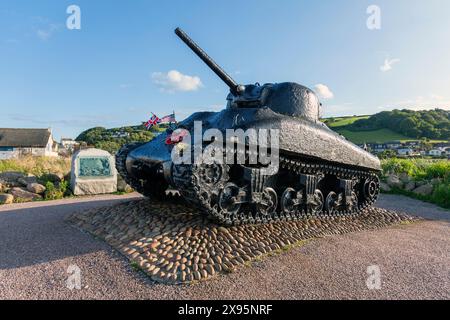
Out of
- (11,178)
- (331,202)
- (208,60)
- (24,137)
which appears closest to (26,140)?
(24,137)

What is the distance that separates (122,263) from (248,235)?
237 cm

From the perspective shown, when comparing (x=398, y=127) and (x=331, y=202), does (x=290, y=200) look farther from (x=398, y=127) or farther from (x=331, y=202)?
(x=398, y=127)

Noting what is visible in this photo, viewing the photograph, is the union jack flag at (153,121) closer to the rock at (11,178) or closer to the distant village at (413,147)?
the rock at (11,178)

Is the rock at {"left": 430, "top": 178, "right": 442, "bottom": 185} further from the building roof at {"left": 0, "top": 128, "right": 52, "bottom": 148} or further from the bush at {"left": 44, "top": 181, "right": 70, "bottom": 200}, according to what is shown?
the building roof at {"left": 0, "top": 128, "right": 52, "bottom": 148}

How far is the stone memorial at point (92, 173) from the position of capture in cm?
1362

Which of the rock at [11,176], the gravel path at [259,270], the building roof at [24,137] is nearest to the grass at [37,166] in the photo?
the rock at [11,176]

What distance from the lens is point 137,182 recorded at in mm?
9258

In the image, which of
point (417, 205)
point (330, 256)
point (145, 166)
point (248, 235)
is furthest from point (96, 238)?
point (417, 205)

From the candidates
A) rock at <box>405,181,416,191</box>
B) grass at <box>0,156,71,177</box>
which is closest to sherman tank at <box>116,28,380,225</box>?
rock at <box>405,181,416,191</box>

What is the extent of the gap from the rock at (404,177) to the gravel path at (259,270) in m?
9.67

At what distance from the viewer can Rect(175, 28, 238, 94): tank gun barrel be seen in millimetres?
8227

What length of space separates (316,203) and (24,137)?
50931 mm

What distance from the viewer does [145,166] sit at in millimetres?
8648

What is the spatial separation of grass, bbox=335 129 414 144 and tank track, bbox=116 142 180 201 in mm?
41773
